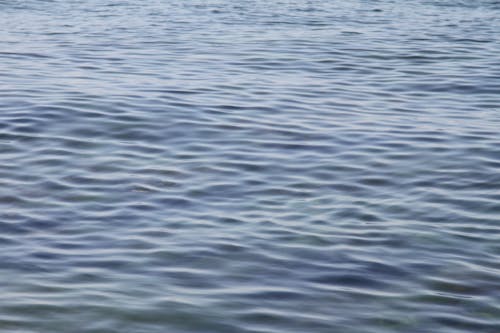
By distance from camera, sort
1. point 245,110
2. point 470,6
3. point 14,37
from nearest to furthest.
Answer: point 245,110 → point 14,37 → point 470,6

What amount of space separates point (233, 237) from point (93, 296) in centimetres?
159

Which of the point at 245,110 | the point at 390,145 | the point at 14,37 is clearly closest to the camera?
the point at 390,145

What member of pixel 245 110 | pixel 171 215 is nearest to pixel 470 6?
pixel 245 110

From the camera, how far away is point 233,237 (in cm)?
830

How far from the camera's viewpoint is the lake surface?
704 cm

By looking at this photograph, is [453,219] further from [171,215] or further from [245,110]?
[245,110]

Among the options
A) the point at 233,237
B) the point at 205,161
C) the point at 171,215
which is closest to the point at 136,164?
the point at 205,161

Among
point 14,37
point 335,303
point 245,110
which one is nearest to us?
point 335,303

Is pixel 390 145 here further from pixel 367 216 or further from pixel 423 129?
pixel 367 216

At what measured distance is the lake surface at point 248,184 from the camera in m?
7.04

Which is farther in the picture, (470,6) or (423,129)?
(470,6)

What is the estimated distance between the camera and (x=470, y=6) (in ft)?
76.1

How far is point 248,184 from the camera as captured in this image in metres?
9.81

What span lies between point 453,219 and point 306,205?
1303 mm
